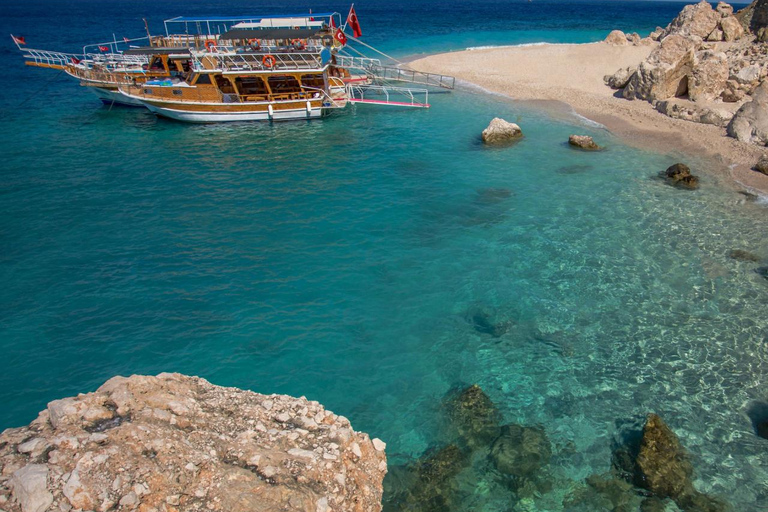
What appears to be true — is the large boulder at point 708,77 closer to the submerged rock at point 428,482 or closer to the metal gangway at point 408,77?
the metal gangway at point 408,77

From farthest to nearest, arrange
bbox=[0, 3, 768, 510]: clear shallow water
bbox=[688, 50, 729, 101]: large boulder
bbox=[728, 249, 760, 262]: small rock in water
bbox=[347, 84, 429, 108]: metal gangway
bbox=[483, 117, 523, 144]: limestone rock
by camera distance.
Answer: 1. bbox=[347, 84, 429, 108]: metal gangway
2. bbox=[688, 50, 729, 101]: large boulder
3. bbox=[483, 117, 523, 144]: limestone rock
4. bbox=[728, 249, 760, 262]: small rock in water
5. bbox=[0, 3, 768, 510]: clear shallow water

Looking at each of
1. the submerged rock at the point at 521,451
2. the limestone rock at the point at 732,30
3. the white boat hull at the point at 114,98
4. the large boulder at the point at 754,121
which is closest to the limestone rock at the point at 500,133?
the large boulder at the point at 754,121

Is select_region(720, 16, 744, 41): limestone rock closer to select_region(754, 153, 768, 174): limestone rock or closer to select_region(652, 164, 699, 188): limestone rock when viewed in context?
select_region(754, 153, 768, 174): limestone rock

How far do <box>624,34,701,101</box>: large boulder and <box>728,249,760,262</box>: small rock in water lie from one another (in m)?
23.7

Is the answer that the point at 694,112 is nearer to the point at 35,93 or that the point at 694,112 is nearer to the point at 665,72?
the point at 665,72

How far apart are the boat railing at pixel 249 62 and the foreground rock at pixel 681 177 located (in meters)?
28.1

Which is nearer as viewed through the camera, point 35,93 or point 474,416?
point 474,416

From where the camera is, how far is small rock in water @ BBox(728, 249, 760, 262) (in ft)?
62.9

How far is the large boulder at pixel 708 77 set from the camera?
3494 centimetres

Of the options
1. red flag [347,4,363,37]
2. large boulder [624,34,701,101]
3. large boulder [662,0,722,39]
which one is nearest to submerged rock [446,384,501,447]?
large boulder [624,34,701,101]

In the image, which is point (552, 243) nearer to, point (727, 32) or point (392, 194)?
point (392, 194)

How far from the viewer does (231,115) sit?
38.9 meters

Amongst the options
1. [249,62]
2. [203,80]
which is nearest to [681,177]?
[249,62]

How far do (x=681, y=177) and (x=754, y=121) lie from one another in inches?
379
